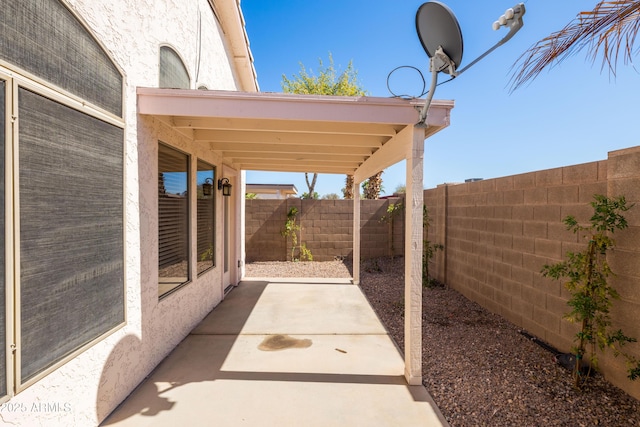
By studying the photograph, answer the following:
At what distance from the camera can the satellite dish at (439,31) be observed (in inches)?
108

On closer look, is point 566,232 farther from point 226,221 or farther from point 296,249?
point 296,249

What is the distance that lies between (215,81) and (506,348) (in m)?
6.34

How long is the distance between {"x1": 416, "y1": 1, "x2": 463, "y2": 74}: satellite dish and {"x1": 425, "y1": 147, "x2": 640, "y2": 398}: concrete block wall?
1.88m

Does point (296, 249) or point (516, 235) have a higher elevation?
point (516, 235)

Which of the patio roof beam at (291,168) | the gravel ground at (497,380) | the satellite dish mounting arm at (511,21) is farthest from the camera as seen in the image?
the patio roof beam at (291,168)

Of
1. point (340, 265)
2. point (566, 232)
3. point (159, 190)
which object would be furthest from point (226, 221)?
point (566, 232)

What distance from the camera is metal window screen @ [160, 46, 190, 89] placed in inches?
150

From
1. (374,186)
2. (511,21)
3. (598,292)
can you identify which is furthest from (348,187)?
(511,21)

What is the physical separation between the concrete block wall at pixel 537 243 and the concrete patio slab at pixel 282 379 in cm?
191

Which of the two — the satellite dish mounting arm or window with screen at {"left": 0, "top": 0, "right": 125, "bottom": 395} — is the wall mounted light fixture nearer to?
window with screen at {"left": 0, "top": 0, "right": 125, "bottom": 395}

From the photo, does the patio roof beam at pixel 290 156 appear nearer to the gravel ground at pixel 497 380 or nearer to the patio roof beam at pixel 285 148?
the patio roof beam at pixel 285 148

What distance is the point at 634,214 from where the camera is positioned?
279cm

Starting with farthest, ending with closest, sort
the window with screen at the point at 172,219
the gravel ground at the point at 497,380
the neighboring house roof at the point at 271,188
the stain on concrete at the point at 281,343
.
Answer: the neighboring house roof at the point at 271,188 < the stain on concrete at the point at 281,343 < the window with screen at the point at 172,219 < the gravel ground at the point at 497,380

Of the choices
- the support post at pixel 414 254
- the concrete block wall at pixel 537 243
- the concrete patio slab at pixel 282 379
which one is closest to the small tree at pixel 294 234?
the concrete block wall at pixel 537 243
